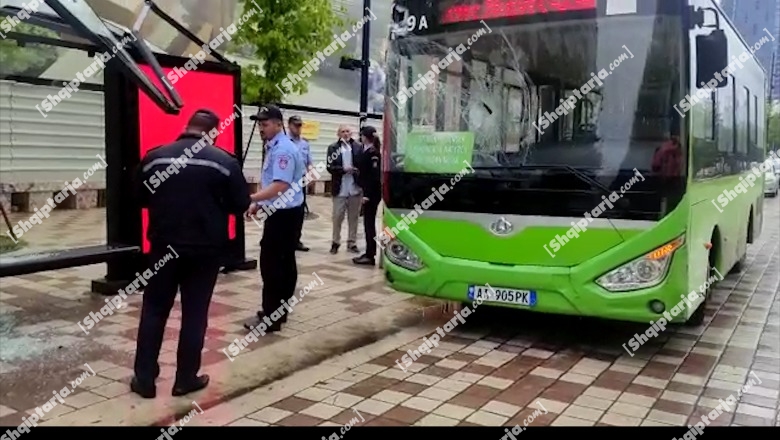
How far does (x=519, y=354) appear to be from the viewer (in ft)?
19.7

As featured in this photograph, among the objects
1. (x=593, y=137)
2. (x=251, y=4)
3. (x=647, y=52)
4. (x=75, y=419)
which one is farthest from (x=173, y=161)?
(x=251, y=4)

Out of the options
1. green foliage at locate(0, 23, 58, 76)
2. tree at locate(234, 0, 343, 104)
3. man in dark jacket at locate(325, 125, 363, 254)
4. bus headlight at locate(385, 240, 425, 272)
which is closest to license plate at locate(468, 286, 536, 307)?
bus headlight at locate(385, 240, 425, 272)

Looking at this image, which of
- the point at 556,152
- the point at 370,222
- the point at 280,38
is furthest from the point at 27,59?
the point at 556,152

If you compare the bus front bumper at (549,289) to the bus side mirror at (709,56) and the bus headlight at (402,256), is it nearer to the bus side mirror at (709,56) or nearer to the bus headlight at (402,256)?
the bus headlight at (402,256)

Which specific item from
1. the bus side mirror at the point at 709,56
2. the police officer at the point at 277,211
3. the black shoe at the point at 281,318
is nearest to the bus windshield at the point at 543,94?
the bus side mirror at the point at 709,56

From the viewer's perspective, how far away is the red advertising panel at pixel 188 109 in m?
7.51

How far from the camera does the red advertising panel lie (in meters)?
7.51

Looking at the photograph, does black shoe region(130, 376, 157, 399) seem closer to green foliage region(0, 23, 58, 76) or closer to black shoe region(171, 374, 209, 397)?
black shoe region(171, 374, 209, 397)

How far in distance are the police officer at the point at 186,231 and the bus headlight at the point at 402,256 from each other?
203cm

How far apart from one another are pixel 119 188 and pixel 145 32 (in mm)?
9481

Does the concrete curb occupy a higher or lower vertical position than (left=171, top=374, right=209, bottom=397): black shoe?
lower

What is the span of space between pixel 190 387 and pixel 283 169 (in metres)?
2.01

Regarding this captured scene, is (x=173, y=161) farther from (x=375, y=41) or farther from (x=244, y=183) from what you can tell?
(x=375, y=41)

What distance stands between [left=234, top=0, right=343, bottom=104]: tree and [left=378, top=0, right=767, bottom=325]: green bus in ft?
22.7
